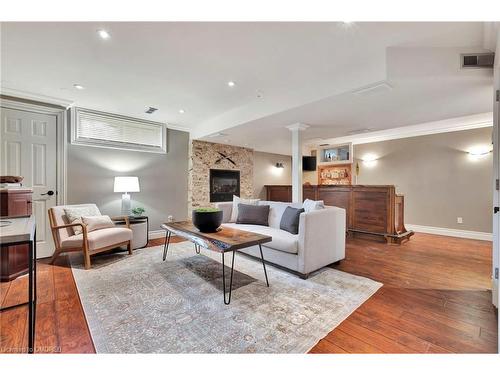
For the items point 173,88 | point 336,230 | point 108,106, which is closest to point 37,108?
point 108,106

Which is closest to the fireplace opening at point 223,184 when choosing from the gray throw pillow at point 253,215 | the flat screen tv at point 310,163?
the gray throw pillow at point 253,215

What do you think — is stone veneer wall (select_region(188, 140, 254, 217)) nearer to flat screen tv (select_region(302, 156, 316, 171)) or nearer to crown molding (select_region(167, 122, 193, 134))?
crown molding (select_region(167, 122, 193, 134))

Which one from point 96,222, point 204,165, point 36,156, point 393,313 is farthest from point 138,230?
point 393,313

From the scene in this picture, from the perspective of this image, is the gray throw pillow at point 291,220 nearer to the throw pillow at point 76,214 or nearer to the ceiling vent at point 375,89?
the ceiling vent at point 375,89

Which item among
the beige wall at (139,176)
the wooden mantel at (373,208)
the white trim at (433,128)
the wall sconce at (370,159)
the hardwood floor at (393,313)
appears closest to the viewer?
the hardwood floor at (393,313)

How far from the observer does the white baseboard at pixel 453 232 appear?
445 centimetres

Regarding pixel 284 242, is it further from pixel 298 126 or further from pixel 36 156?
pixel 36 156

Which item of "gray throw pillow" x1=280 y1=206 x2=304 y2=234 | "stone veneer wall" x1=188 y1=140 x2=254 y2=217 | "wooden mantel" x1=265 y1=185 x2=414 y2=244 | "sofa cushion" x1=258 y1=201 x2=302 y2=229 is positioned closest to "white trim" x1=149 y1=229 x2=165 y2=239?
"stone veneer wall" x1=188 y1=140 x2=254 y2=217

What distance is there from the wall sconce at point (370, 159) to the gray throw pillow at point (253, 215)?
4.18 metres

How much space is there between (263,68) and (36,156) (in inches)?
142

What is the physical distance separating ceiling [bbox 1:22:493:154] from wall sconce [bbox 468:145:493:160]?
1.86m

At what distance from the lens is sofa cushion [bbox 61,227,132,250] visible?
2.88 metres
